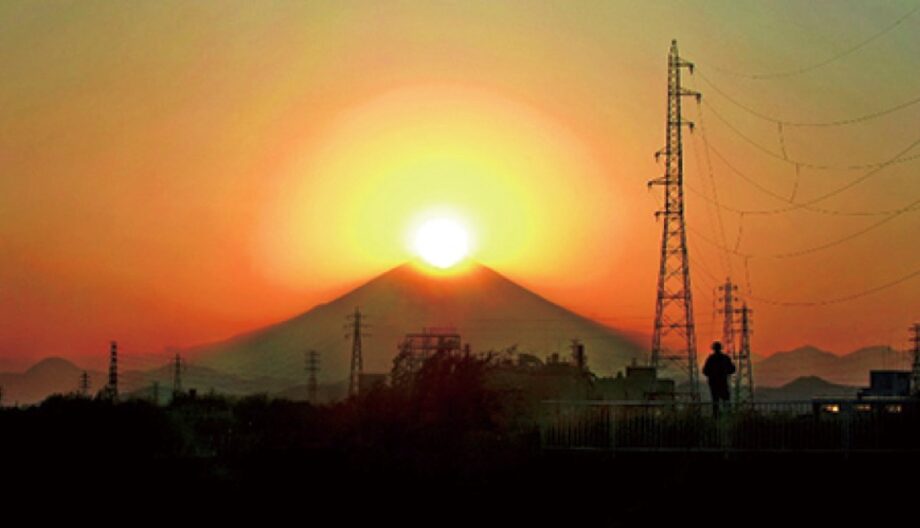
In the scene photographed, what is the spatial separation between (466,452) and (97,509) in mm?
9908

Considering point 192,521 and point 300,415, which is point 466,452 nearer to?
point 192,521

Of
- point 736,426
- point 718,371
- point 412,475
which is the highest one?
point 718,371

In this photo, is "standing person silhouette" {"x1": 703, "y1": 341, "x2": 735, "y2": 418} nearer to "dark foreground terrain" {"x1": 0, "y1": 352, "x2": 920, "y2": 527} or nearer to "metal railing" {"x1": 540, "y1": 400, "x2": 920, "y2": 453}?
"metal railing" {"x1": 540, "y1": 400, "x2": 920, "y2": 453}

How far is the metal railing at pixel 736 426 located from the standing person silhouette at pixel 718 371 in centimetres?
72

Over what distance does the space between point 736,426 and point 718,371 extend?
2.01 m

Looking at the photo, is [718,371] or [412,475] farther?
Answer: [718,371]

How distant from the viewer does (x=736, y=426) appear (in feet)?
139

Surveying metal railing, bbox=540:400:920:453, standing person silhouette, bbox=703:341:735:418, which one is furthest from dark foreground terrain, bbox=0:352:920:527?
standing person silhouette, bbox=703:341:735:418

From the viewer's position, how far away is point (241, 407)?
65.5 meters

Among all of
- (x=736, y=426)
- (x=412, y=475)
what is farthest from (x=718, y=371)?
(x=412, y=475)

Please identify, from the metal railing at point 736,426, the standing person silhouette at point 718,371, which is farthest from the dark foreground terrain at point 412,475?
the standing person silhouette at point 718,371

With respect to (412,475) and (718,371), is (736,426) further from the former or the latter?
(412,475)

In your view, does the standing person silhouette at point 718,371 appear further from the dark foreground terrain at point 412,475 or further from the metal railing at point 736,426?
the dark foreground terrain at point 412,475

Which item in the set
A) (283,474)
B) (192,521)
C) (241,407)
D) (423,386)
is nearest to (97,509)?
(192,521)
